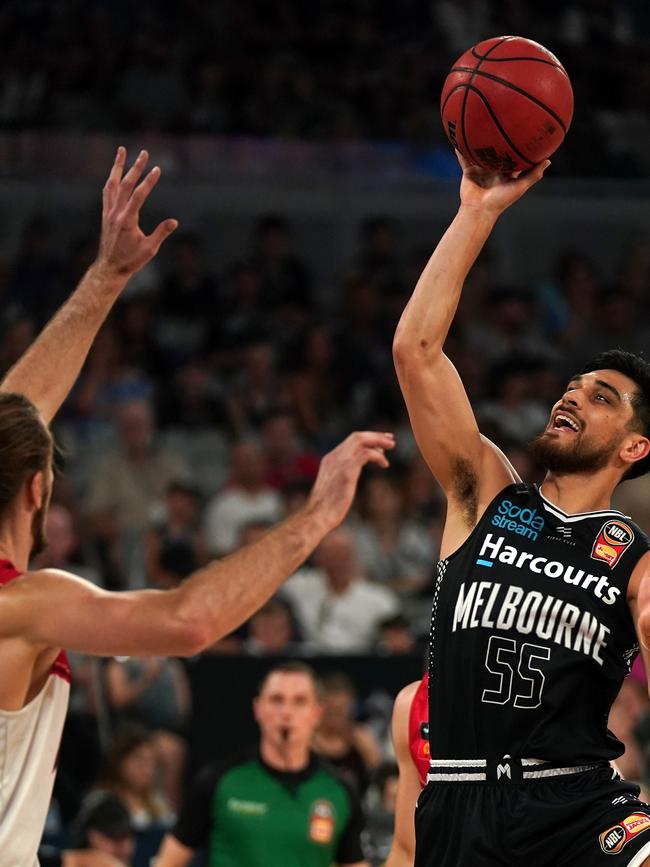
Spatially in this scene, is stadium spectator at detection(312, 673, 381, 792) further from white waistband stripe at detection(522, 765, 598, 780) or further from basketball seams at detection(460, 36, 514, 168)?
basketball seams at detection(460, 36, 514, 168)

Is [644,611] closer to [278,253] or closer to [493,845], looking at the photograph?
[493,845]

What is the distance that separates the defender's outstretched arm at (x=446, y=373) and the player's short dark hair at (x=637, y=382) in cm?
50

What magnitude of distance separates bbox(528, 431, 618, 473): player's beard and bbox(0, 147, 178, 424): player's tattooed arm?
1475 millimetres

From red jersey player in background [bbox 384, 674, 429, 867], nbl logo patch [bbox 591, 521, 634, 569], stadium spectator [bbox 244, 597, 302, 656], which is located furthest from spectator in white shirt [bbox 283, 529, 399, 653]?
nbl logo patch [bbox 591, 521, 634, 569]

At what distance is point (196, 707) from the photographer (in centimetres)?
Answer: 1017

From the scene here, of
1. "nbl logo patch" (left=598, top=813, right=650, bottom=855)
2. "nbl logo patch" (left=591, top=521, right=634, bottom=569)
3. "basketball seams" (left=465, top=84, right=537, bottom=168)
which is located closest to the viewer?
"nbl logo patch" (left=598, top=813, right=650, bottom=855)

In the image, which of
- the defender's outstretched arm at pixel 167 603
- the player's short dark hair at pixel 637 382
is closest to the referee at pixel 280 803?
the player's short dark hair at pixel 637 382

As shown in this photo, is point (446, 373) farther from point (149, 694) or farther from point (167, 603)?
point (149, 694)

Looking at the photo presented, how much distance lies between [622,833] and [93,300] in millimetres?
2559

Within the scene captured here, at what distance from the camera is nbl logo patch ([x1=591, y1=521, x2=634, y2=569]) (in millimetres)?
4961

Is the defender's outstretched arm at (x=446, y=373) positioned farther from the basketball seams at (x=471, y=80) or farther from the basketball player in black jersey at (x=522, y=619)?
the basketball seams at (x=471, y=80)

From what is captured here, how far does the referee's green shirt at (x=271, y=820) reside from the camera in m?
8.48

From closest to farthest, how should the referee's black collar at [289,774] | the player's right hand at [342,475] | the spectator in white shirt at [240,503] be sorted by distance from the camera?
1. the player's right hand at [342,475]
2. the referee's black collar at [289,774]
3. the spectator in white shirt at [240,503]

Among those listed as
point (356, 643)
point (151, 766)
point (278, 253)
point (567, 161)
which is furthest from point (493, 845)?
point (567, 161)
